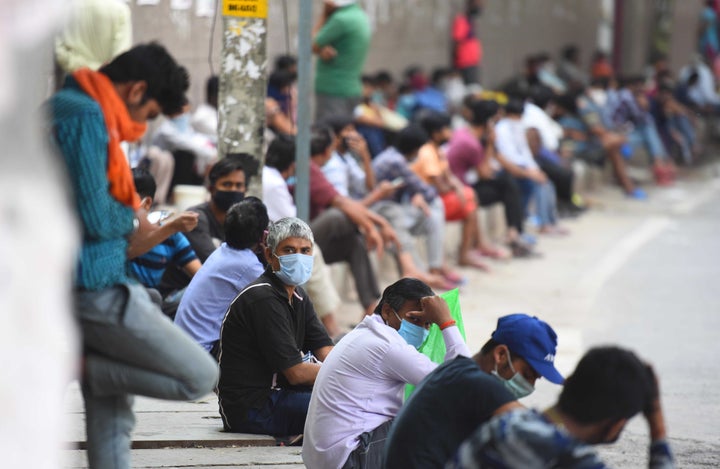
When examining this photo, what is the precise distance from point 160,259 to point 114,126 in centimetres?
305

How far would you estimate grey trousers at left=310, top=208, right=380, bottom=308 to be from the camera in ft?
31.2

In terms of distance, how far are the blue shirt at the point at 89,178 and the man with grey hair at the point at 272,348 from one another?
5.28 feet

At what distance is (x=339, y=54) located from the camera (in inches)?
487

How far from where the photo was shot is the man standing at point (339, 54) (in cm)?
1227

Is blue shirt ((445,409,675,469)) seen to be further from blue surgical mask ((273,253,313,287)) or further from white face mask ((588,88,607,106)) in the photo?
white face mask ((588,88,607,106))

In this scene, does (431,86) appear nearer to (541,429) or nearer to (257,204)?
(257,204)

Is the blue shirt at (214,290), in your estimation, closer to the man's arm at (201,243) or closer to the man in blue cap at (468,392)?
the man's arm at (201,243)

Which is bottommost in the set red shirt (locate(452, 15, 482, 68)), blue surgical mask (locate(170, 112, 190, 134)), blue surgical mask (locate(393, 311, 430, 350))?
red shirt (locate(452, 15, 482, 68))

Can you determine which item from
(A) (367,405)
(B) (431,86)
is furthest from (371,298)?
(B) (431,86)

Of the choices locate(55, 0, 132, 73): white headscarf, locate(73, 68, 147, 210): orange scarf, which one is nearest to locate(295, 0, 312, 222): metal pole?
locate(55, 0, 132, 73): white headscarf

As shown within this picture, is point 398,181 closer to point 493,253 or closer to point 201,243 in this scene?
point 493,253

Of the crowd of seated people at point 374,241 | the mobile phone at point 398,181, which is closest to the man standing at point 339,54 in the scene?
the crowd of seated people at point 374,241

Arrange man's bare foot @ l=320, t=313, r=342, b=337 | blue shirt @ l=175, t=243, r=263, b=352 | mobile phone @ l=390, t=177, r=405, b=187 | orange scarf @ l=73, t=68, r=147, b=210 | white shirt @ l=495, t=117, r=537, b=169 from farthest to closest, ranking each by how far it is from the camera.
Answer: white shirt @ l=495, t=117, r=537, b=169, mobile phone @ l=390, t=177, r=405, b=187, man's bare foot @ l=320, t=313, r=342, b=337, blue shirt @ l=175, t=243, r=263, b=352, orange scarf @ l=73, t=68, r=147, b=210

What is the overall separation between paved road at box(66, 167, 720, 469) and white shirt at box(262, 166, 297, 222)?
4.33ft
